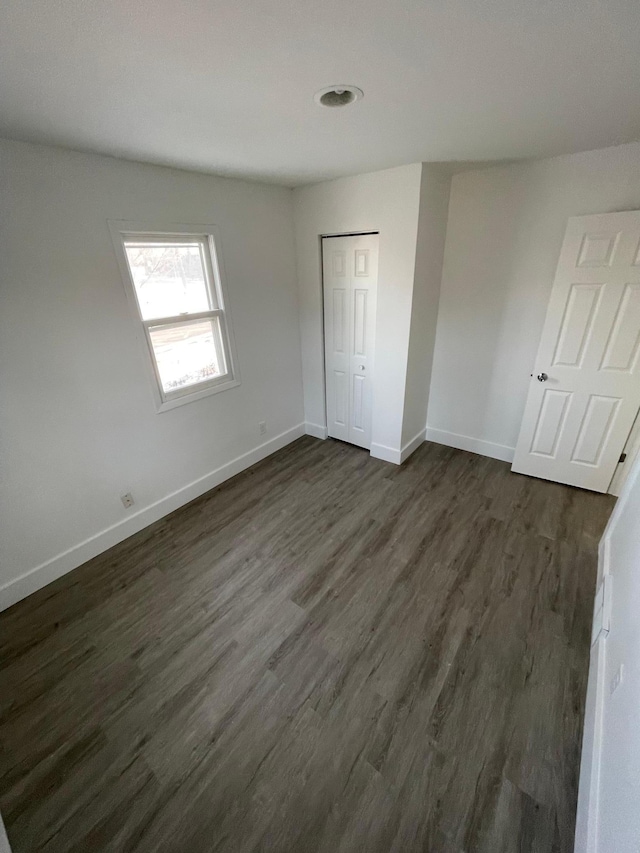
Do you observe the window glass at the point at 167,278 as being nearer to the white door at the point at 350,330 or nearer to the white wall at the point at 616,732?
the white door at the point at 350,330

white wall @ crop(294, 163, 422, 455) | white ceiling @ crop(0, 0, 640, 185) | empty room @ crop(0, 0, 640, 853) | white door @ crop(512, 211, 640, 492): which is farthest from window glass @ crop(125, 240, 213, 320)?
white door @ crop(512, 211, 640, 492)

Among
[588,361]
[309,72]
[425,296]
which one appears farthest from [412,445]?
[309,72]

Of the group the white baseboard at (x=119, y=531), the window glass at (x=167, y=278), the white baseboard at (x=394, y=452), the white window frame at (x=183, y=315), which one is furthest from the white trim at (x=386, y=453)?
the window glass at (x=167, y=278)

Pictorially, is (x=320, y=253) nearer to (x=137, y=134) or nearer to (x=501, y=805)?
(x=137, y=134)

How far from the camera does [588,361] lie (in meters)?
2.54

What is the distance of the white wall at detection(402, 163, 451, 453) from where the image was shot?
2533 millimetres

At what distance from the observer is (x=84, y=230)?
6.35 ft

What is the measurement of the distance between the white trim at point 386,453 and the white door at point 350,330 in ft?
0.42

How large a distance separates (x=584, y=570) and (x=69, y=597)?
10.4ft

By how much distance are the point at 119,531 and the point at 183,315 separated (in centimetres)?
162

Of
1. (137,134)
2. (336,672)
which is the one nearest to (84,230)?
(137,134)

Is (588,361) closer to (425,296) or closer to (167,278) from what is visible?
(425,296)

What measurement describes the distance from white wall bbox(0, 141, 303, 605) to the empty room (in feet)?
0.05

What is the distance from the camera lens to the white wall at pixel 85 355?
1.78 meters
